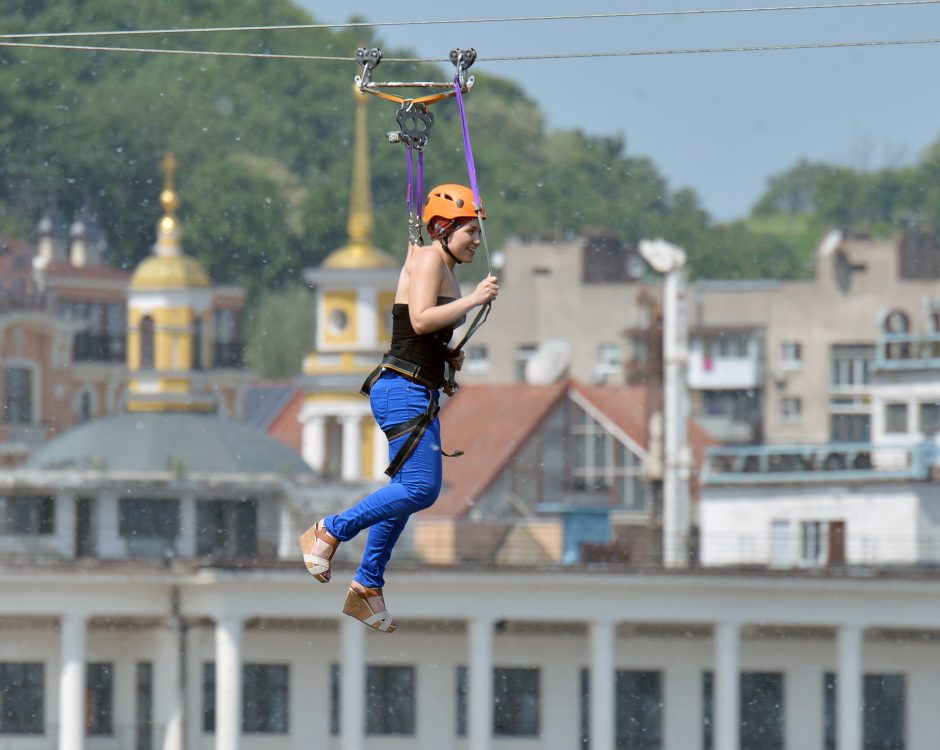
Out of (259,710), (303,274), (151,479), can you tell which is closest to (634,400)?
(151,479)

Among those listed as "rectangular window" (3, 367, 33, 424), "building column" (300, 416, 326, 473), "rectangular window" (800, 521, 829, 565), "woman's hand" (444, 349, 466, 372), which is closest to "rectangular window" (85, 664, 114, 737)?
"rectangular window" (800, 521, 829, 565)

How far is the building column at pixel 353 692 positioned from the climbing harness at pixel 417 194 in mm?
45590

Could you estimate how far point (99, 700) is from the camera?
62.1 meters

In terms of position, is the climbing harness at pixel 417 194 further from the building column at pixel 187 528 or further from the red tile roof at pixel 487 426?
the red tile roof at pixel 487 426

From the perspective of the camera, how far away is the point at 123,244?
102 m

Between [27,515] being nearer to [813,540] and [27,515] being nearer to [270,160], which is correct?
[813,540]

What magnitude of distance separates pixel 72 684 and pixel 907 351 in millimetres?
36027

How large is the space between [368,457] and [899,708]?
24.3 meters

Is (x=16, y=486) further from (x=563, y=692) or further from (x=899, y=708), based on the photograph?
(x=899, y=708)

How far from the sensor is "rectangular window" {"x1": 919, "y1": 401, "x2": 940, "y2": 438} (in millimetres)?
78062

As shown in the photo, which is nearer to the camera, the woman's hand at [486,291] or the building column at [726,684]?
the woman's hand at [486,291]

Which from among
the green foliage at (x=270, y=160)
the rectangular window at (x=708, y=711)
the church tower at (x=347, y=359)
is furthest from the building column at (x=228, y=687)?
the green foliage at (x=270, y=160)

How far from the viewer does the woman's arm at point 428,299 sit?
12.9m

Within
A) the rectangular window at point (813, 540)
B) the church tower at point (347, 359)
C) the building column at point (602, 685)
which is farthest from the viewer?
the church tower at point (347, 359)
